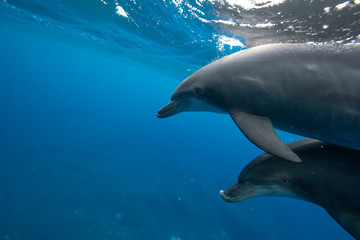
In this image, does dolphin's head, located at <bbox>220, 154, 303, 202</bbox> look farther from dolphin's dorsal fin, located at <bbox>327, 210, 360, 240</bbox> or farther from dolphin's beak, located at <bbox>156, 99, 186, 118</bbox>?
dolphin's beak, located at <bbox>156, 99, 186, 118</bbox>

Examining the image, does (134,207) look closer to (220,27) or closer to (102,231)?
(102,231)

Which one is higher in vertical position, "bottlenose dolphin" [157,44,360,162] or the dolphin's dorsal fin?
"bottlenose dolphin" [157,44,360,162]

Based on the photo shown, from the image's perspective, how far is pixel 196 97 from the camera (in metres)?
3.02

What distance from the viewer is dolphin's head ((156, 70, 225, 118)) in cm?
285

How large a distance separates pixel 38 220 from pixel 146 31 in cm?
1476

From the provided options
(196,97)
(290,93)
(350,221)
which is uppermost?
(290,93)

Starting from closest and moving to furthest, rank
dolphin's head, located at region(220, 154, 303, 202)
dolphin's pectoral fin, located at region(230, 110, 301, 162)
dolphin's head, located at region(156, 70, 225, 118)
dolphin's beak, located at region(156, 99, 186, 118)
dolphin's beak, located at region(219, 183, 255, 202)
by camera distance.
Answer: dolphin's pectoral fin, located at region(230, 110, 301, 162) < dolphin's head, located at region(220, 154, 303, 202) < dolphin's beak, located at region(219, 183, 255, 202) < dolphin's head, located at region(156, 70, 225, 118) < dolphin's beak, located at region(156, 99, 186, 118)

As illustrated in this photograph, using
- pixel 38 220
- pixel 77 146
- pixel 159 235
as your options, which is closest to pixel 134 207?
pixel 159 235

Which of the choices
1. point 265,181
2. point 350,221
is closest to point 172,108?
point 265,181

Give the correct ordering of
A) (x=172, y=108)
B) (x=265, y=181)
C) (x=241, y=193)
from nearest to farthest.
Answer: (x=265, y=181) < (x=241, y=193) < (x=172, y=108)

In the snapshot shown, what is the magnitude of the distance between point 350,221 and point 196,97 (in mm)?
2195

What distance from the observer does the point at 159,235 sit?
12.4m

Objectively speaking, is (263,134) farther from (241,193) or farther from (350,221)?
(350,221)

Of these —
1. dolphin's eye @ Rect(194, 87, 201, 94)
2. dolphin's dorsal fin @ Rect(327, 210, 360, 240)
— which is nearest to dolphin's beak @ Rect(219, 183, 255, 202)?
dolphin's dorsal fin @ Rect(327, 210, 360, 240)
